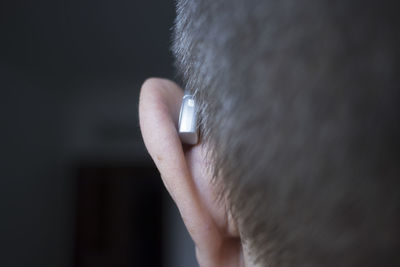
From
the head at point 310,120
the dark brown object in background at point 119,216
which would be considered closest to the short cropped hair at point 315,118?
the head at point 310,120

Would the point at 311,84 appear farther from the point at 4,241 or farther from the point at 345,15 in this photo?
the point at 4,241

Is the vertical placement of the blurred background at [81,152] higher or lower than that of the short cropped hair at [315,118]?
lower

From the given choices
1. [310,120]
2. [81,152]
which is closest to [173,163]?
[310,120]

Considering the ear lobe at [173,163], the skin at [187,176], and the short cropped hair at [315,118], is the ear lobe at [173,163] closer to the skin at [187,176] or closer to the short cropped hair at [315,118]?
the skin at [187,176]

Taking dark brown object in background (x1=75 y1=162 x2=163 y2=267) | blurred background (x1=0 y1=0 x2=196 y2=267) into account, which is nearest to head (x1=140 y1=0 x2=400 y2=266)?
blurred background (x1=0 y1=0 x2=196 y2=267)

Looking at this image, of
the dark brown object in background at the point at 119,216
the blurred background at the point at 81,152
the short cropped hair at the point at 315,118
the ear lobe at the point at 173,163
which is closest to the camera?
the short cropped hair at the point at 315,118

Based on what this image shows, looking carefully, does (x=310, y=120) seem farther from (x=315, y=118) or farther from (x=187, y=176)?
(x=187, y=176)
